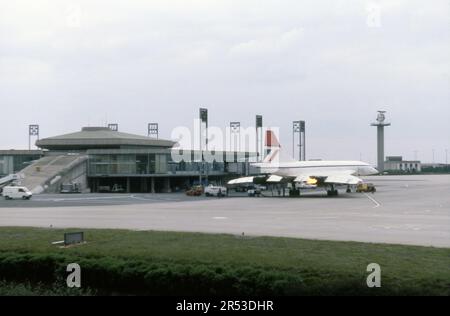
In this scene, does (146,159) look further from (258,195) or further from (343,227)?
(343,227)

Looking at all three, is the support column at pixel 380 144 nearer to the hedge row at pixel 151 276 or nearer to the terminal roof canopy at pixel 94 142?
the terminal roof canopy at pixel 94 142

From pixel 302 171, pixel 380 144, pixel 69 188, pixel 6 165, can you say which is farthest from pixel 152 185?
pixel 380 144

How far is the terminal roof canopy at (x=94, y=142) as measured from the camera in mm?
113812

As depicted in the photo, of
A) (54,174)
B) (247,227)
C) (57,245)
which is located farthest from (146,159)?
(57,245)

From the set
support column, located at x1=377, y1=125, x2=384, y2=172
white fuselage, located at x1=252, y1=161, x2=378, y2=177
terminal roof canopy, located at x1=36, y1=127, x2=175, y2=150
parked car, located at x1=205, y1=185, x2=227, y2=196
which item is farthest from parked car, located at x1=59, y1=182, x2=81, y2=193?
support column, located at x1=377, y1=125, x2=384, y2=172

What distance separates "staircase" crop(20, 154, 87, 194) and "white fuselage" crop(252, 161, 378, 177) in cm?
3456

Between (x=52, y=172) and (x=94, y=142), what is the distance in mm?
22088

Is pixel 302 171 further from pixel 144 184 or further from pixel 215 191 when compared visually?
pixel 144 184

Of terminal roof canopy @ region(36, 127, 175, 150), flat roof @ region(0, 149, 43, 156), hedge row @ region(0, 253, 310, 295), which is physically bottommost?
hedge row @ region(0, 253, 310, 295)

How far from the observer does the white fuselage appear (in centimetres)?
7269

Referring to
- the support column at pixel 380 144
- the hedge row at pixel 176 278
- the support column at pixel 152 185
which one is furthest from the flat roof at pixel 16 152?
the support column at pixel 380 144

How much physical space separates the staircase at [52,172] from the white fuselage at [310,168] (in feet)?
113

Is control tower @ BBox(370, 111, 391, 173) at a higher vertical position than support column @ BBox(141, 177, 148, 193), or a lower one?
higher

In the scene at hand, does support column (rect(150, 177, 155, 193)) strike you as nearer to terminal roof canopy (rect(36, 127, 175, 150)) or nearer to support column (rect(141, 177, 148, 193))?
support column (rect(141, 177, 148, 193))
